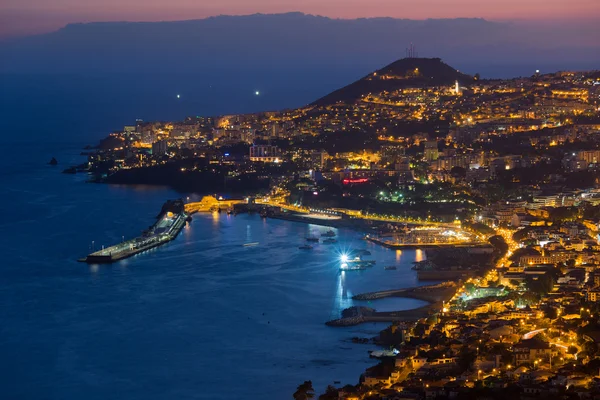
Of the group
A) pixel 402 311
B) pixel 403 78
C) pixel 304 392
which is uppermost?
pixel 403 78

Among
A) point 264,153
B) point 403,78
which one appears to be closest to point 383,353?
point 264,153

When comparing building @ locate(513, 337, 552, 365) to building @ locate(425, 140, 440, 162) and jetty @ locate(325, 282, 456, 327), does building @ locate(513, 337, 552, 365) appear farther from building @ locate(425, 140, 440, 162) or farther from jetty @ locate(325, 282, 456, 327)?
building @ locate(425, 140, 440, 162)

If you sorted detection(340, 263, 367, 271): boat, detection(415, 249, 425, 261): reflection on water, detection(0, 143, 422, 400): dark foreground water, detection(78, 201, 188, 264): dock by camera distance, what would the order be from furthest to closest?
detection(78, 201, 188, 264): dock < detection(415, 249, 425, 261): reflection on water < detection(340, 263, 367, 271): boat < detection(0, 143, 422, 400): dark foreground water

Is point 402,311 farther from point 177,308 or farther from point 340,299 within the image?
point 177,308

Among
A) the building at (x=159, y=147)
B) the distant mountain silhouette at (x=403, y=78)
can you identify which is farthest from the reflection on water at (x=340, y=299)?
the distant mountain silhouette at (x=403, y=78)

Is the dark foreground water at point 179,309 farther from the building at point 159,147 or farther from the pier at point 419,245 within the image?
the building at point 159,147

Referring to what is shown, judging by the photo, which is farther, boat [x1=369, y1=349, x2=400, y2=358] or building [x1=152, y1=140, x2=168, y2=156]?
building [x1=152, y1=140, x2=168, y2=156]

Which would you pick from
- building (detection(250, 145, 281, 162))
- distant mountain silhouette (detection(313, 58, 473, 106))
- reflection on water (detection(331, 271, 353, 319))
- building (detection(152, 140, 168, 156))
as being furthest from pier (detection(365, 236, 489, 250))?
distant mountain silhouette (detection(313, 58, 473, 106))
